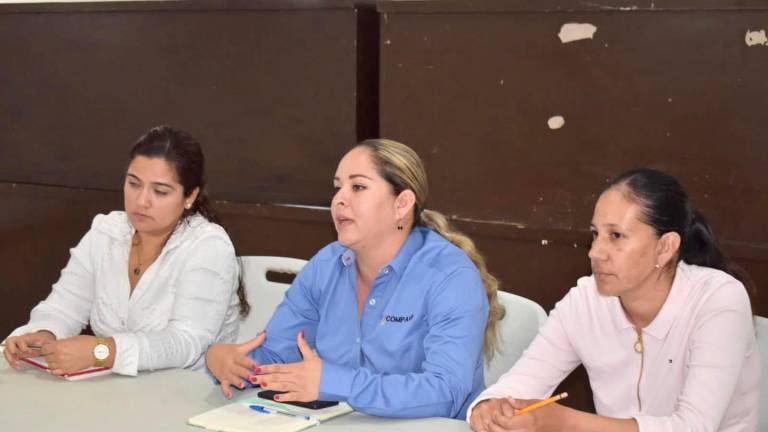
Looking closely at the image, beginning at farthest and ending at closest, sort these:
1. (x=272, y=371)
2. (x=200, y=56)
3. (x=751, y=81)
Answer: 1. (x=200, y=56)
2. (x=751, y=81)
3. (x=272, y=371)

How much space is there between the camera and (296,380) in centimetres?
203

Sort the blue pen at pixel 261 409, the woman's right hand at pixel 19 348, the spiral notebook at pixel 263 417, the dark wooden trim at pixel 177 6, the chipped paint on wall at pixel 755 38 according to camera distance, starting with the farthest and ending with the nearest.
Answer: the dark wooden trim at pixel 177 6 → the chipped paint on wall at pixel 755 38 → the woman's right hand at pixel 19 348 → the blue pen at pixel 261 409 → the spiral notebook at pixel 263 417

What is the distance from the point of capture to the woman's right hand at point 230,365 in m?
2.16

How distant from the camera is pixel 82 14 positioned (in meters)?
4.04

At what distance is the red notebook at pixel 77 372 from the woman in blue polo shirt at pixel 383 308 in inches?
10.4

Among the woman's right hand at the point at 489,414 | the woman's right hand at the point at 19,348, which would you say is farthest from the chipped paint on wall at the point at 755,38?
the woman's right hand at the point at 19,348

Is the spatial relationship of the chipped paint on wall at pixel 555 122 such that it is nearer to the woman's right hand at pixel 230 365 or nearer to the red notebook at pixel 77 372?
the woman's right hand at pixel 230 365

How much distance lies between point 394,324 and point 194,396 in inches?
18.5

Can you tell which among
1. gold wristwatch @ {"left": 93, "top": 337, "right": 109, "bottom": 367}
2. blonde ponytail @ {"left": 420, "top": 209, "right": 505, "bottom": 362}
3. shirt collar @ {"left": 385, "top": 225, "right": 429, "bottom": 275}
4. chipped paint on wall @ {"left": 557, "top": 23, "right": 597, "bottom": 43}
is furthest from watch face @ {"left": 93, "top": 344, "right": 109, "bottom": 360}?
chipped paint on wall @ {"left": 557, "top": 23, "right": 597, "bottom": 43}

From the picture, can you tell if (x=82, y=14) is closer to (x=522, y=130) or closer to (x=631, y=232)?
(x=522, y=130)

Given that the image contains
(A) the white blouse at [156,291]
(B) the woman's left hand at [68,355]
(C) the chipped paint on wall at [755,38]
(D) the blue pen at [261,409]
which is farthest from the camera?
(C) the chipped paint on wall at [755,38]

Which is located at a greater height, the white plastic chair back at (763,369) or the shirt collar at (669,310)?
the shirt collar at (669,310)

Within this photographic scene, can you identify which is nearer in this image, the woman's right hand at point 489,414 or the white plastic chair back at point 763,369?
the woman's right hand at point 489,414

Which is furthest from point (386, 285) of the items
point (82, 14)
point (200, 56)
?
point (82, 14)
